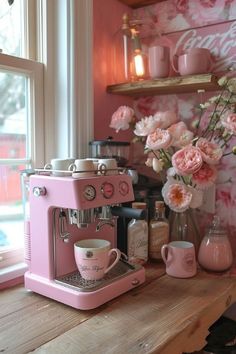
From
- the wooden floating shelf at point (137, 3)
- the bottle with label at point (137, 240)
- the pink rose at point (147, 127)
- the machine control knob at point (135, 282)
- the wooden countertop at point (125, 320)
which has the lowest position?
the wooden countertop at point (125, 320)

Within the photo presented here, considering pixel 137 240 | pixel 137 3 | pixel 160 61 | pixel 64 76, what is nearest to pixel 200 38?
pixel 160 61

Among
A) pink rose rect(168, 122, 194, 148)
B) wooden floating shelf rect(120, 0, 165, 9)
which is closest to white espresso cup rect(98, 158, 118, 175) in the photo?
pink rose rect(168, 122, 194, 148)

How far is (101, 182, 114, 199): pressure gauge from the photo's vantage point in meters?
0.97

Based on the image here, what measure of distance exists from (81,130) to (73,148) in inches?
3.1

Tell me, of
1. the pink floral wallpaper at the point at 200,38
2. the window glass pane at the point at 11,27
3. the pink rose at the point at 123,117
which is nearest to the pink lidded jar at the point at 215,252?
the pink floral wallpaper at the point at 200,38

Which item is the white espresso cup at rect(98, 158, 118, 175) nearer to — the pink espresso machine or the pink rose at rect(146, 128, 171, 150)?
the pink espresso machine

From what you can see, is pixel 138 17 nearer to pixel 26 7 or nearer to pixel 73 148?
pixel 26 7

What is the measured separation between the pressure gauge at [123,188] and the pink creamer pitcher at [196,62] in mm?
506

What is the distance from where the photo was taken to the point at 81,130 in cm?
131

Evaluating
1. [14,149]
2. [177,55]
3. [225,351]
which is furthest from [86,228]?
[177,55]

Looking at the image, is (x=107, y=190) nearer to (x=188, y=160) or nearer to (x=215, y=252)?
(x=188, y=160)

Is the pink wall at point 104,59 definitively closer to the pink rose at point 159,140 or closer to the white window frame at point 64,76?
the white window frame at point 64,76

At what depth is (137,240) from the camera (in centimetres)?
124

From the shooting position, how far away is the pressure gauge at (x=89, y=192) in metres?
0.92
